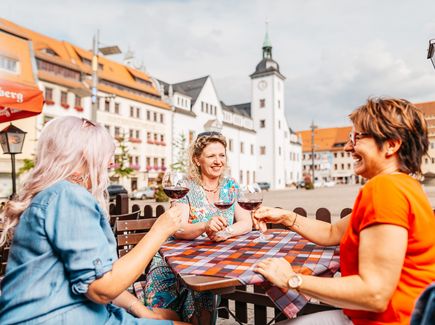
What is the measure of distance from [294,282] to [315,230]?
0.92 metres

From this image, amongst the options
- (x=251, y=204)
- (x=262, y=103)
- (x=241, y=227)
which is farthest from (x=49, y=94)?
(x=262, y=103)

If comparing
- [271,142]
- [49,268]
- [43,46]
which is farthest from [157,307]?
[271,142]

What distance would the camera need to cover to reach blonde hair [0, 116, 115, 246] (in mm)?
1635

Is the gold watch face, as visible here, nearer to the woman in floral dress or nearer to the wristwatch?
the wristwatch

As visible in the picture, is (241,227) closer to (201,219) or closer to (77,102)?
(201,219)

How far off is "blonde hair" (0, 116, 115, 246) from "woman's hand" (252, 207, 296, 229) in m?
1.29

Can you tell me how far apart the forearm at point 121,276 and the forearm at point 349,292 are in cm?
69

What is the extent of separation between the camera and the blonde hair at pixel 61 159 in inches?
64.4

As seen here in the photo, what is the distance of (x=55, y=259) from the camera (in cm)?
151

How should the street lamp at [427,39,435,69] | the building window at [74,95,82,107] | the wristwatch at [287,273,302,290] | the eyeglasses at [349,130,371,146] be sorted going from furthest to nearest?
1. the building window at [74,95,82,107]
2. the street lamp at [427,39,435,69]
3. the eyeglasses at [349,130,371,146]
4. the wristwatch at [287,273,302,290]

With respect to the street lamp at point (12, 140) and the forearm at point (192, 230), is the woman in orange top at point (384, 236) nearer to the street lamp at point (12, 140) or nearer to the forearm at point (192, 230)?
the forearm at point (192, 230)

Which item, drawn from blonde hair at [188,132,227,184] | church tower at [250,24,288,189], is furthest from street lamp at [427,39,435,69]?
church tower at [250,24,288,189]

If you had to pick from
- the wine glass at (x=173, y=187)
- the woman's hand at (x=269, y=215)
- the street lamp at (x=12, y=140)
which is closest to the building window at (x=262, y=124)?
the street lamp at (x=12, y=140)

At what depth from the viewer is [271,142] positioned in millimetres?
57688
